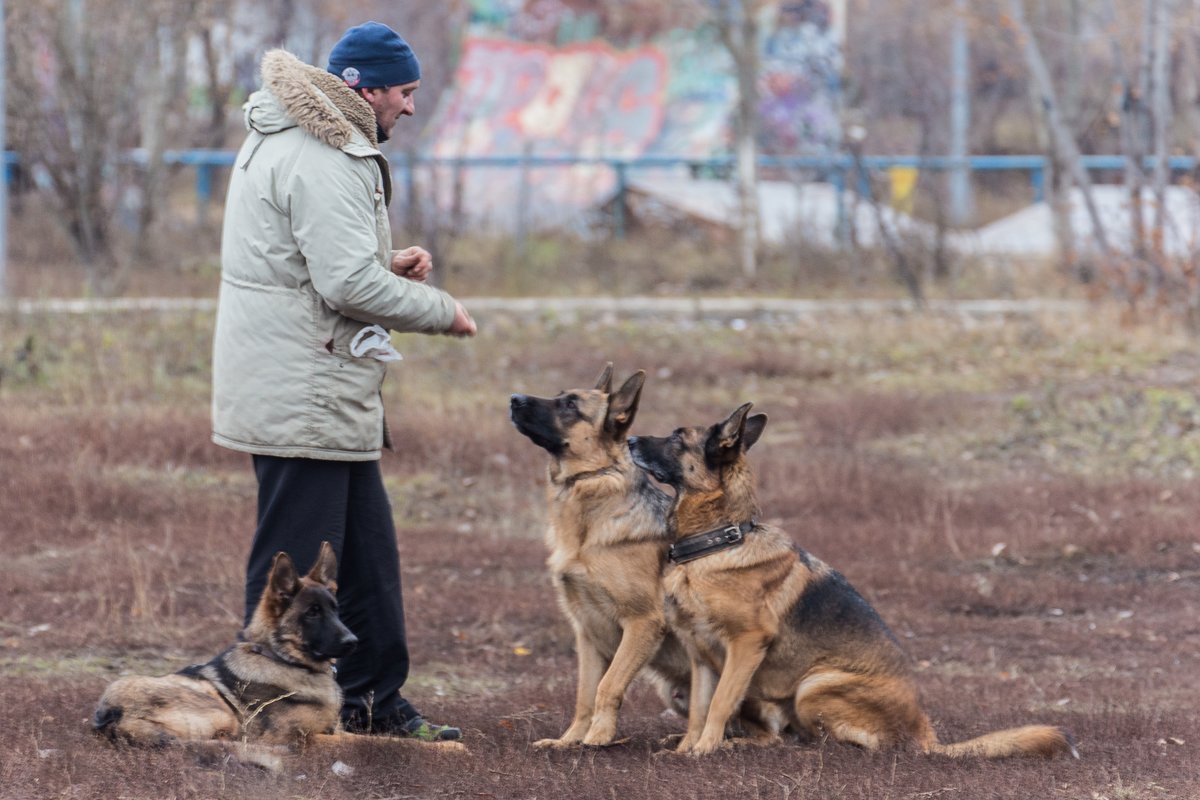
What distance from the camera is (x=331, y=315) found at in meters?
4.65

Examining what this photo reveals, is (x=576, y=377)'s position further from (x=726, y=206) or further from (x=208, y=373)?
(x=726, y=206)

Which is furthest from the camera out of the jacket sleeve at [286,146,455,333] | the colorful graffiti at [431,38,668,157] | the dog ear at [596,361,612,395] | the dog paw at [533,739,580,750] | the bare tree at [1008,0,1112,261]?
the colorful graffiti at [431,38,668,157]

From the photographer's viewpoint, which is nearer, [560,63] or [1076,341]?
[1076,341]

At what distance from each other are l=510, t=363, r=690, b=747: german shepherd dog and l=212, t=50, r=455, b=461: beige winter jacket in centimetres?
83

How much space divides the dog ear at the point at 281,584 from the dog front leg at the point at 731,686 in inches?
59.0

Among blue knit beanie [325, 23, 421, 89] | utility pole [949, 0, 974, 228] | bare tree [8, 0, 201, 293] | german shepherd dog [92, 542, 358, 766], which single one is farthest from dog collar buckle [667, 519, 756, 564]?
utility pole [949, 0, 974, 228]

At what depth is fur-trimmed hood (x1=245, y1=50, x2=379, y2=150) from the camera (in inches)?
178

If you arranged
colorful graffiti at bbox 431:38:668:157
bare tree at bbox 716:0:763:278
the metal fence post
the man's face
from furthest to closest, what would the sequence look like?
1. colorful graffiti at bbox 431:38:668:157
2. the metal fence post
3. bare tree at bbox 716:0:763:278
4. the man's face

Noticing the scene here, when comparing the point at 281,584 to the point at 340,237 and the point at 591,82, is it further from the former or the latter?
the point at 591,82

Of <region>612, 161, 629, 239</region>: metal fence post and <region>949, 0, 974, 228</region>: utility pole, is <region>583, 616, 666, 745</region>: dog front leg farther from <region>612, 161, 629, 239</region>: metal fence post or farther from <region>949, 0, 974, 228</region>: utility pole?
<region>612, 161, 629, 239</region>: metal fence post

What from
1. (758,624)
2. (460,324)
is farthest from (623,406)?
(758,624)

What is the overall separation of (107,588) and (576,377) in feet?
21.3

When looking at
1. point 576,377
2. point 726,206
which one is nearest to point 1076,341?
point 576,377

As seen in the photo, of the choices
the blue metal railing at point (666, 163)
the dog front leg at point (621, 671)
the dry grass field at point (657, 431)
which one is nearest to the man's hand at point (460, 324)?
the dog front leg at point (621, 671)
